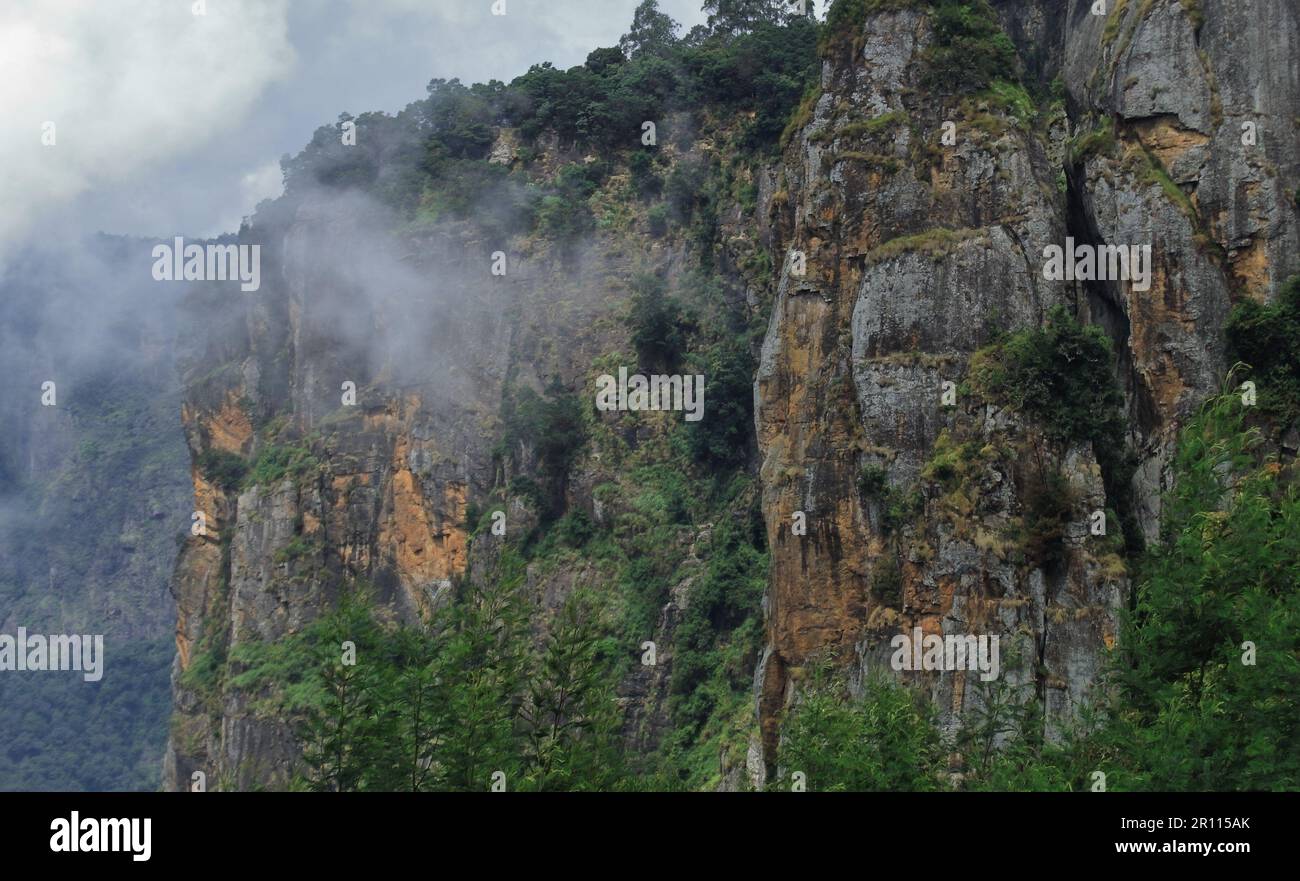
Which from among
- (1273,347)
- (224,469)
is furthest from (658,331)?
(1273,347)

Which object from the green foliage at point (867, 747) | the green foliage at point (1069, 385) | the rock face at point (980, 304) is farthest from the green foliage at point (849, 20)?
the green foliage at point (867, 747)

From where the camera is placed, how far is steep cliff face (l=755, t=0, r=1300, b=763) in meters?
40.3

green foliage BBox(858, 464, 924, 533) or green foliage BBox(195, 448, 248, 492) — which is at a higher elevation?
green foliage BBox(195, 448, 248, 492)

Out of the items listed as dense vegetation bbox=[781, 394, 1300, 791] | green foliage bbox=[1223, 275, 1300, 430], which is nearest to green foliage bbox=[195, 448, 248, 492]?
dense vegetation bbox=[781, 394, 1300, 791]

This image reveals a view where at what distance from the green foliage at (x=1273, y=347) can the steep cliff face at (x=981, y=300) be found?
0.88m

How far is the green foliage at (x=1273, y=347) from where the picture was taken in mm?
37906

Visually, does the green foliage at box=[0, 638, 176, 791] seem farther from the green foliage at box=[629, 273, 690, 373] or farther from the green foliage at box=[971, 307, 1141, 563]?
the green foliage at box=[971, 307, 1141, 563]

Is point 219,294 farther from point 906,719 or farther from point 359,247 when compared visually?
point 906,719

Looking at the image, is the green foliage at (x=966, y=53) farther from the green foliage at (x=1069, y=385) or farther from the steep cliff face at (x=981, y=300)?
the green foliage at (x=1069, y=385)

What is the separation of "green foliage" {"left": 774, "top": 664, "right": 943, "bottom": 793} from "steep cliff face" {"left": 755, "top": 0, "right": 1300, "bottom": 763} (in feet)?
18.4

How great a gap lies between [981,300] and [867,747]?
17.0m

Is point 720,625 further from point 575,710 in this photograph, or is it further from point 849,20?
point 575,710

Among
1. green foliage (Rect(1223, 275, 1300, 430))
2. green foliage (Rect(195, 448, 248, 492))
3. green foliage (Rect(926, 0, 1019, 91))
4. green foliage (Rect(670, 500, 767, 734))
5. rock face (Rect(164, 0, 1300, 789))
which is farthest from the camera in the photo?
green foliage (Rect(195, 448, 248, 492))
